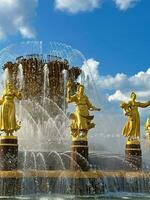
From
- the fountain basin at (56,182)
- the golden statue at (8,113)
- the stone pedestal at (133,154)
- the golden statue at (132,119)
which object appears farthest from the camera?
the golden statue at (132,119)

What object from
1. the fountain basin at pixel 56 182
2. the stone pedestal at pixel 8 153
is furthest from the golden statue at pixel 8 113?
the fountain basin at pixel 56 182

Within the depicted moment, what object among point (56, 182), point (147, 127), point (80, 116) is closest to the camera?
point (56, 182)

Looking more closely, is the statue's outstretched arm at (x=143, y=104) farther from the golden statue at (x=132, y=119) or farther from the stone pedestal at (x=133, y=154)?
the stone pedestal at (x=133, y=154)

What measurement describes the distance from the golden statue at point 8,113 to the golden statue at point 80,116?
2.19 metres

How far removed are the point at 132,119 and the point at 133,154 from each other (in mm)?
1507

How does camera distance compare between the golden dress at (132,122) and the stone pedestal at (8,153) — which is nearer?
the stone pedestal at (8,153)

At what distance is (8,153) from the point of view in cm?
1552

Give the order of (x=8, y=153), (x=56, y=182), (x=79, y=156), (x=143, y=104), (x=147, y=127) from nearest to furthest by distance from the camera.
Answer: (x=56, y=182)
(x=8, y=153)
(x=79, y=156)
(x=143, y=104)
(x=147, y=127)

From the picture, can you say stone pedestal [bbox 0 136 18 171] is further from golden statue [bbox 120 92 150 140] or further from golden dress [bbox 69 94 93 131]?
golden statue [bbox 120 92 150 140]

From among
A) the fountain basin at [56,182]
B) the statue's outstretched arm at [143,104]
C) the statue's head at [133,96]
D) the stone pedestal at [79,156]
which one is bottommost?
the fountain basin at [56,182]

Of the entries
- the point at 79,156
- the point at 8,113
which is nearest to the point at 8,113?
the point at 8,113

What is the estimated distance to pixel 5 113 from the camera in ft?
53.1

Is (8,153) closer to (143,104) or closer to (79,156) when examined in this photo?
(79,156)

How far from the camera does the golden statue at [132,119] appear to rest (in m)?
18.9
